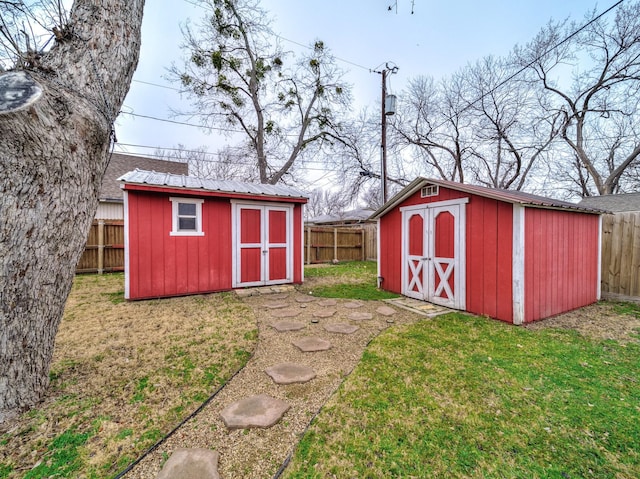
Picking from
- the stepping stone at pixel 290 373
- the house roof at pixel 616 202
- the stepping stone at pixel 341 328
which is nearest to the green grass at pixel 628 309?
the stepping stone at pixel 341 328

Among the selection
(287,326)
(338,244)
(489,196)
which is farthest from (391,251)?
(338,244)

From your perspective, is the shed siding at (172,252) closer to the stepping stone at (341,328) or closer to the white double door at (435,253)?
the stepping stone at (341,328)

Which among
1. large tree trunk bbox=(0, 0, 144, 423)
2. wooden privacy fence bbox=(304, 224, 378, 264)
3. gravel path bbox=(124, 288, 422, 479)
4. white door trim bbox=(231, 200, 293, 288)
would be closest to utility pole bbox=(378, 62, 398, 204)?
wooden privacy fence bbox=(304, 224, 378, 264)

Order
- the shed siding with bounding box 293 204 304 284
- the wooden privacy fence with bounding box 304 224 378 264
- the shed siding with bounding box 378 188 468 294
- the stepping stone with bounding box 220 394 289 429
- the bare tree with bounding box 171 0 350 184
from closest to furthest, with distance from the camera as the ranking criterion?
the stepping stone with bounding box 220 394 289 429 < the shed siding with bounding box 378 188 468 294 < the shed siding with bounding box 293 204 304 284 < the bare tree with bounding box 171 0 350 184 < the wooden privacy fence with bounding box 304 224 378 264

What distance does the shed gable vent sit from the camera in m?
5.18

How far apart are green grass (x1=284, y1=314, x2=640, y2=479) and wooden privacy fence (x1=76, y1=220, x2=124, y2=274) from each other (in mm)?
9390

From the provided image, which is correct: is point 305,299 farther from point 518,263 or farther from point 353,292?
point 518,263

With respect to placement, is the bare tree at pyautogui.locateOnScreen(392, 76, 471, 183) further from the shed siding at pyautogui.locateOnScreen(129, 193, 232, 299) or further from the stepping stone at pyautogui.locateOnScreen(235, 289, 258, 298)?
the stepping stone at pyautogui.locateOnScreen(235, 289, 258, 298)

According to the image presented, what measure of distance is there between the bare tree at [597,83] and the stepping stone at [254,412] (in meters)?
14.0

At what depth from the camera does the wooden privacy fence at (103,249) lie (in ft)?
28.0

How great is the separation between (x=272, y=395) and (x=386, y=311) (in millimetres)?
2958

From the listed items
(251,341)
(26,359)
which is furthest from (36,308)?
(251,341)

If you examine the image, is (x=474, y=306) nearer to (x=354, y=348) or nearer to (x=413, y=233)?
(x=413, y=233)

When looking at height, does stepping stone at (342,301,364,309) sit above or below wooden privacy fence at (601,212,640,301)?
below
